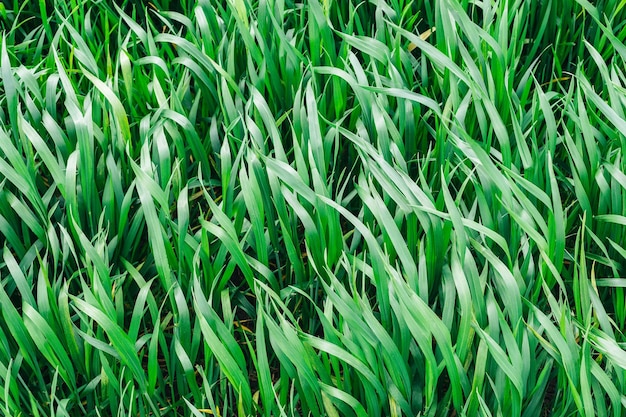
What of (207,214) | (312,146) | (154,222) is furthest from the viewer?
(207,214)

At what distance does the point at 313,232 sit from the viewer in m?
1.21

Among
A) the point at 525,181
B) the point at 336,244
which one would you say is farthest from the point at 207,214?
the point at 525,181

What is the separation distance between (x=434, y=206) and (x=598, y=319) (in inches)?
11.3

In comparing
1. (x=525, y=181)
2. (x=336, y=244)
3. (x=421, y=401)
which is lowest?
(x=421, y=401)

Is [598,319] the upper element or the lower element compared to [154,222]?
lower

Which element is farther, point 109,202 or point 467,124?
point 467,124

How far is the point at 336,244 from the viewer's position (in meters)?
1.22

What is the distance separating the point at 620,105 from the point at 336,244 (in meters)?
0.56

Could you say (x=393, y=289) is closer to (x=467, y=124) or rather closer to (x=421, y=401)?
(x=421, y=401)

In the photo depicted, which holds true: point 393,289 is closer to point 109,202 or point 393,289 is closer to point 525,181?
point 525,181

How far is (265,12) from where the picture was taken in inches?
61.4

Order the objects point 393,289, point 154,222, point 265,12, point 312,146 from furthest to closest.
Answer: point 265,12 → point 312,146 → point 154,222 → point 393,289

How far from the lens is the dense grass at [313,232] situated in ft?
3.47

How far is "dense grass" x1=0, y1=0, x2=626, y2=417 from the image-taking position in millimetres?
1057
